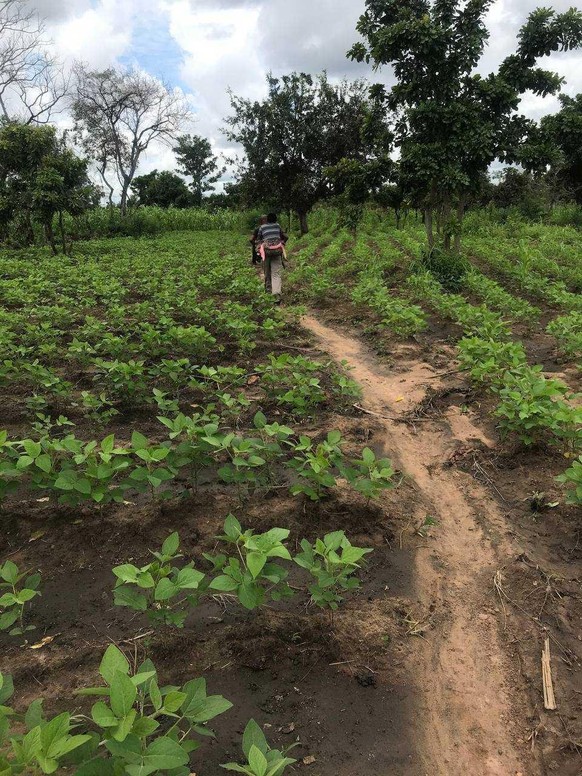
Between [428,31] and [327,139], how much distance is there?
1638 cm

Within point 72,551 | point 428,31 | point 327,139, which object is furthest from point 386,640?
point 327,139

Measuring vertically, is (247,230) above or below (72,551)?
above

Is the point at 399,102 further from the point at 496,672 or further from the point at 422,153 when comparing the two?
the point at 496,672

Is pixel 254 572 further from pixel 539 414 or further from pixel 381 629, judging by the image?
pixel 539 414

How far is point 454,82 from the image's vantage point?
35.7 feet

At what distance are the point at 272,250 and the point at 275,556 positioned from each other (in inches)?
292

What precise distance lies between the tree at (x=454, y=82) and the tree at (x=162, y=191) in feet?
132

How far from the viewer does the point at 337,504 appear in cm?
329

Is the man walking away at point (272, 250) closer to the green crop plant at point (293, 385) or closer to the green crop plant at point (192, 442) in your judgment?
the green crop plant at point (293, 385)

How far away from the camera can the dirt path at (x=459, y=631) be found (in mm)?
1984

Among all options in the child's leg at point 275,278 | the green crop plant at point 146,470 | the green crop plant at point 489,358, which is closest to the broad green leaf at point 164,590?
the green crop plant at point 146,470

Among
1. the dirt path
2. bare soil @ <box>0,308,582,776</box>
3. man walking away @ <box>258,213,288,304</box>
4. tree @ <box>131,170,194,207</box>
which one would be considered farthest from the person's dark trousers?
tree @ <box>131,170,194,207</box>

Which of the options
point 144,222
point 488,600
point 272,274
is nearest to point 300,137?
point 144,222

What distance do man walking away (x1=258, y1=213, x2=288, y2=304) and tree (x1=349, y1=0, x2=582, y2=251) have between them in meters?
3.60
